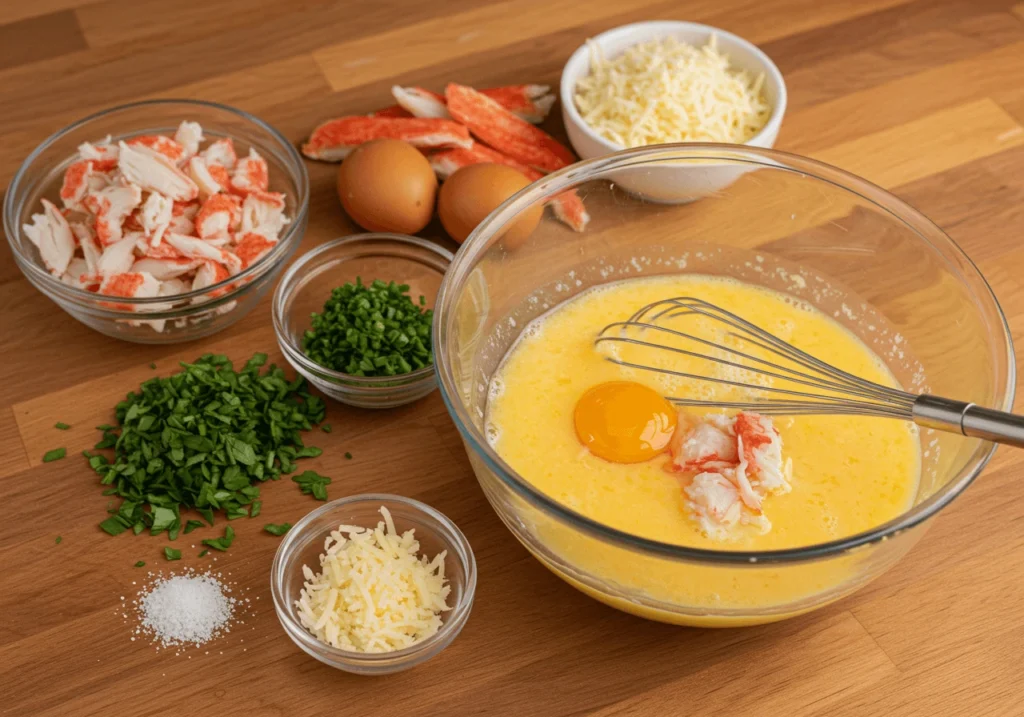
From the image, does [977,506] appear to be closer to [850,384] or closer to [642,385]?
[850,384]

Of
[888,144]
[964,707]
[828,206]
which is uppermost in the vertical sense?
[828,206]

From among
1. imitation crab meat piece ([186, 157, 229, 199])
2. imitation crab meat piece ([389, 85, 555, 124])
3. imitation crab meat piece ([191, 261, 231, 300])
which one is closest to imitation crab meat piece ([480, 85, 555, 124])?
imitation crab meat piece ([389, 85, 555, 124])

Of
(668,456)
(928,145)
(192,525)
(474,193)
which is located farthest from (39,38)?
(928,145)

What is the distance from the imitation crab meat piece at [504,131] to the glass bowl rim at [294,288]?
36cm

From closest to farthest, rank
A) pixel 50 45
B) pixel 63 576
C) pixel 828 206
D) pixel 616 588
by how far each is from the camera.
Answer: pixel 616 588
pixel 63 576
pixel 828 206
pixel 50 45

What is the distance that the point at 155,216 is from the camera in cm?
213

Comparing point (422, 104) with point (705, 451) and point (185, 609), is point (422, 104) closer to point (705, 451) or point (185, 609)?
point (705, 451)

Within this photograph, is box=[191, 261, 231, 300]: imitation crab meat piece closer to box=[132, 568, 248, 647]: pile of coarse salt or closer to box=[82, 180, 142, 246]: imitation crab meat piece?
box=[82, 180, 142, 246]: imitation crab meat piece

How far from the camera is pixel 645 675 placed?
5.54 ft

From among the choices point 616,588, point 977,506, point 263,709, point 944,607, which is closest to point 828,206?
point 977,506

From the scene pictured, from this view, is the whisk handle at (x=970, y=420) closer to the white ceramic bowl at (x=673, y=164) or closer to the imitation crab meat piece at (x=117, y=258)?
the white ceramic bowl at (x=673, y=164)

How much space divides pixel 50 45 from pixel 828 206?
210 cm

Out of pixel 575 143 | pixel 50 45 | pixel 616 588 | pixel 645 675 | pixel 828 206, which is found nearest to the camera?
pixel 616 588

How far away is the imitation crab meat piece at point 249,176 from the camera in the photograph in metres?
2.29
